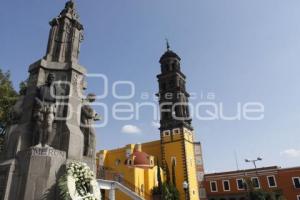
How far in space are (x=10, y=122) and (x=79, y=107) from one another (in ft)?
5.84

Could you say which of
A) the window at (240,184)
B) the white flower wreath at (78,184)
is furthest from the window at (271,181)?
the white flower wreath at (78,184)

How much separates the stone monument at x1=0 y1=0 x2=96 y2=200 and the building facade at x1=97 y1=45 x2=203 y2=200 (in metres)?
23.1

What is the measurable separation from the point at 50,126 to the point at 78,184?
58.8 inches

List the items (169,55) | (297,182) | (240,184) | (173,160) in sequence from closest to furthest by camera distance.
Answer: (297,182), (173,160), (240,184), (169,55)

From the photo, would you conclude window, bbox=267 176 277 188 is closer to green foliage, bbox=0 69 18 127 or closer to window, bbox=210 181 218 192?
window, bbox=210 181 218 192

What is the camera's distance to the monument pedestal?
498 cm

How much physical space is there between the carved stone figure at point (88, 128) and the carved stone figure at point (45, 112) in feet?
2.98

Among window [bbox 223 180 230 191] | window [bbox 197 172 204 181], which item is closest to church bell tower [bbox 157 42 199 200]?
window [bbox 197 172 204 181]

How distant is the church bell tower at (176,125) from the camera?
116 ft

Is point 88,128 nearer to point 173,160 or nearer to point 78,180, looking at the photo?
point 78,180

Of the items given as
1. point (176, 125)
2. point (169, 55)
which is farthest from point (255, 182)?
point (169, 55)

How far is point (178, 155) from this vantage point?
36.4 m

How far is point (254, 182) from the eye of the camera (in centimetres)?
3756

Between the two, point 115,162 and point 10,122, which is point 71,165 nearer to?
point 10,122
